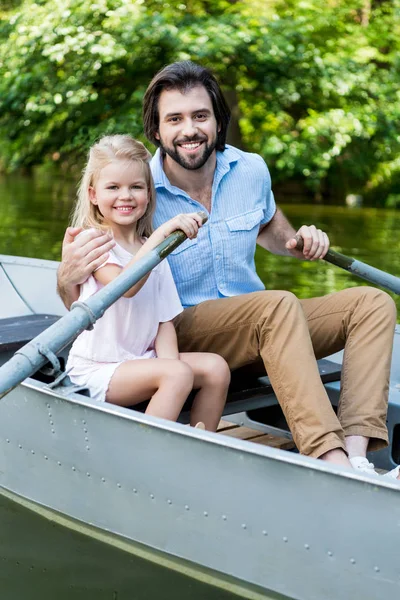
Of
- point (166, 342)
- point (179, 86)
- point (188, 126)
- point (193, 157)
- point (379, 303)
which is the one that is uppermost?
point (179, 86)

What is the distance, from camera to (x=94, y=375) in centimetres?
289

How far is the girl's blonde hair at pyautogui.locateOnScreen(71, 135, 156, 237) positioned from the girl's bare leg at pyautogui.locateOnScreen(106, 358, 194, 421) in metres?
0.45

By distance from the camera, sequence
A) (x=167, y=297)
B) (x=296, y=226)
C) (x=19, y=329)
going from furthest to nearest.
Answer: (x=296, y=226) → (x=19, y=329) → (x=167, y=297)

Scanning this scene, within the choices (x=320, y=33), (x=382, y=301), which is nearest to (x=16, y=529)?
(x=382, y=301)

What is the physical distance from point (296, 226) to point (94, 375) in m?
8.96

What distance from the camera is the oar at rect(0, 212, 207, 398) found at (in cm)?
A: 255

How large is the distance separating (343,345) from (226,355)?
0.38 m

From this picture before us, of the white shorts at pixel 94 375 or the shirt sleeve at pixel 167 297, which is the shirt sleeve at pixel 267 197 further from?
the white shorts at pixel 94 375

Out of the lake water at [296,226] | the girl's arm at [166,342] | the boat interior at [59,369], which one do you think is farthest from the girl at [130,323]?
the lake water at [296,226]

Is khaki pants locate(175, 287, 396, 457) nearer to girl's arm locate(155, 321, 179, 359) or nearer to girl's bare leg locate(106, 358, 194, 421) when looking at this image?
girl's arm locate(155, 321, 179, 359)

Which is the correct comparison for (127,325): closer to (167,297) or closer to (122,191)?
(167,297)

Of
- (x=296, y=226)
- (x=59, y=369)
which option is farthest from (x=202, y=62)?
(x=59, y=369)

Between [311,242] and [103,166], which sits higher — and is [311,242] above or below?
below

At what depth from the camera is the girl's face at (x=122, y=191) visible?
2.88 m
